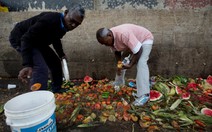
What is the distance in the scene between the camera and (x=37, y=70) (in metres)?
3.10

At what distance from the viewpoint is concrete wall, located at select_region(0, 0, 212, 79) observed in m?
4.62

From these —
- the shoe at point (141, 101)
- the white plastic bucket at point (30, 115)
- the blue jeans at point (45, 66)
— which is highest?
the blue jeans at point (45, 66)

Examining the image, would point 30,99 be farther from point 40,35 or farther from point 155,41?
point 155,41

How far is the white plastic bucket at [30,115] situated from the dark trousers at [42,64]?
59 cm

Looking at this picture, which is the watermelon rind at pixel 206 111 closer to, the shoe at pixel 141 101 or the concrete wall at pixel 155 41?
the shoe at pixel 141 101

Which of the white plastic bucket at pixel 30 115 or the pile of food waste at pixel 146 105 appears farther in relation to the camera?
the pile of food waste at pixel 146 105

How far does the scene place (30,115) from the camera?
2164 millimetres

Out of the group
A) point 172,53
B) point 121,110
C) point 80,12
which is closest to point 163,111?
point 121,110

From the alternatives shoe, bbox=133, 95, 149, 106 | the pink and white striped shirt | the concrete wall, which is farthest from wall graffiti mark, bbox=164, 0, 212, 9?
shoe, bbox=133, 95, 149, 106

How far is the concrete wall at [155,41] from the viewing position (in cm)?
462

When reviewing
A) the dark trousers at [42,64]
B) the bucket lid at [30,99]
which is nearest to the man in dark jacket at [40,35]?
the dark trousers at [42,64]

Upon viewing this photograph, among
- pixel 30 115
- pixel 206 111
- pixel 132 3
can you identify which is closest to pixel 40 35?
pixel 30 115

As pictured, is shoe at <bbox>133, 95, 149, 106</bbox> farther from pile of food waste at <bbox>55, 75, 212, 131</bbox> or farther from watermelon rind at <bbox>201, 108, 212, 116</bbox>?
watermelon rind at <bbox>201, 108, 212, 116</bbox>

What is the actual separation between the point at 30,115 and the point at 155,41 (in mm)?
3565
